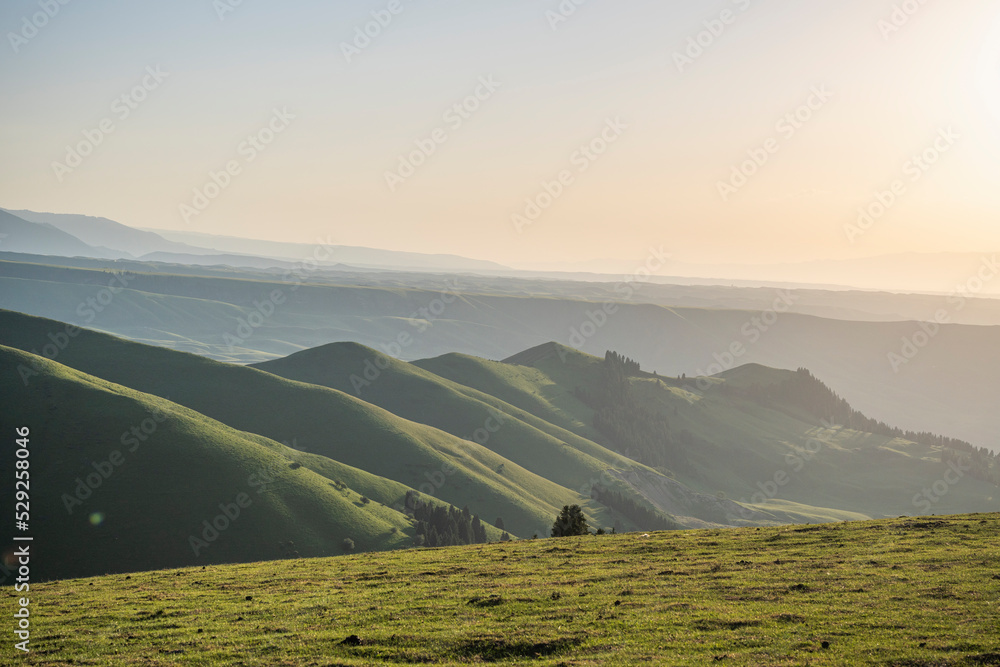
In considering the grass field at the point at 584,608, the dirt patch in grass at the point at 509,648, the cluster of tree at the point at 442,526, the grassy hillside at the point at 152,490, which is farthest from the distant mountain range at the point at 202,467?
the dirt patch in grass at the point at 509,648

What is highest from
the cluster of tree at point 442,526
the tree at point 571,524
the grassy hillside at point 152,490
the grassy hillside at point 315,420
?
the tree at point 571,524

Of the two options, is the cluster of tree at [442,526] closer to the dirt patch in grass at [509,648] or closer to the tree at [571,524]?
the tree at [571,524]

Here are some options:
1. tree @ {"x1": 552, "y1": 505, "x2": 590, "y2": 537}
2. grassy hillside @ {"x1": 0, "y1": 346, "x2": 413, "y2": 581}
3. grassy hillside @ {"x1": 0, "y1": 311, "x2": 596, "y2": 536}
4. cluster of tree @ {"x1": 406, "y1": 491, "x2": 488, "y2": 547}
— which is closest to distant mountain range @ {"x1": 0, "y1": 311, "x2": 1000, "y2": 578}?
grassy hillside @ {"x1": 0, "y1": 346, "x2": 413, "y2": 581}

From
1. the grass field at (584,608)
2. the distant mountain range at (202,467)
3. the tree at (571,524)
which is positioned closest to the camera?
the grass field at (584,608)

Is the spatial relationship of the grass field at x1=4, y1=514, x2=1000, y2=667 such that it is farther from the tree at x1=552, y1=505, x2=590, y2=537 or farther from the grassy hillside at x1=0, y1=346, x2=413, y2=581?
the grassy hillside at x1=0, y1=346, x2=413, y2=581

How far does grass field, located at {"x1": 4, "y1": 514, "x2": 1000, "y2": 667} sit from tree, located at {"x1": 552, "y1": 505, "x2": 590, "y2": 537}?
28809 millimetres

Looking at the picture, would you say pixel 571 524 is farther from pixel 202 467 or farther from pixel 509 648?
pixel 202 467

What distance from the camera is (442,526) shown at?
120m

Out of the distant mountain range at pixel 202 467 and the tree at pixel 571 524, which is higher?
the tree at pixel 571 524

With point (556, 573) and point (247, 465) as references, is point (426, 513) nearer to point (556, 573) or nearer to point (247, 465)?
point (247, 465)

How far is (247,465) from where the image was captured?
112438 mm

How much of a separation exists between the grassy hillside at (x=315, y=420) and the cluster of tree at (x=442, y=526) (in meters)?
23.0

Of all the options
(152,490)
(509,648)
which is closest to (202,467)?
(152,490)

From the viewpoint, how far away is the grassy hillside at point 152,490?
3615 inches
